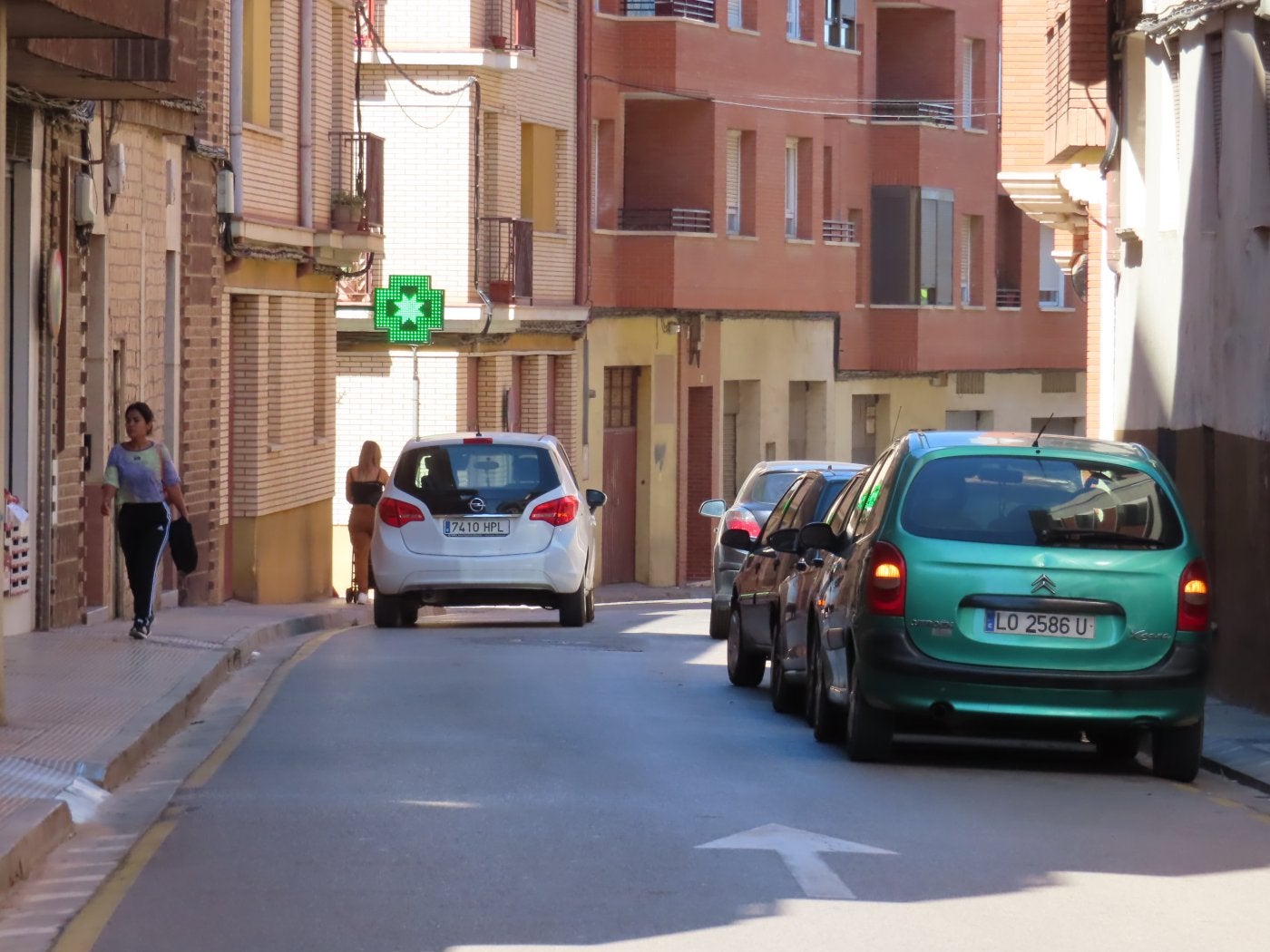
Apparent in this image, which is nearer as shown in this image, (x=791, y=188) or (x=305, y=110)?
(x=305, y=110)

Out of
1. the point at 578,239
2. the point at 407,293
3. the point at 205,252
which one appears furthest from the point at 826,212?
the point at 205,252

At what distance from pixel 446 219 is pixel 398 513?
14594 mm

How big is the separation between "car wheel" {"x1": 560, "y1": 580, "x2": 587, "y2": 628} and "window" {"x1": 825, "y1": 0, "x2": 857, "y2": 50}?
23.5 metres

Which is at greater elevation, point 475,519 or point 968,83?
point 968,83

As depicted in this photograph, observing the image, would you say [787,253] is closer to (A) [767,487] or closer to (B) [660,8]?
(B) [660,8]

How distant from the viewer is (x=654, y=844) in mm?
9375

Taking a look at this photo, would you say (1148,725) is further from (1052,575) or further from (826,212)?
(826,212)

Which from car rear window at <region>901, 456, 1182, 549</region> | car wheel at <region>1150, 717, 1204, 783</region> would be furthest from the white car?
car wheel at <region>1150, 717, 1204, 783</region>

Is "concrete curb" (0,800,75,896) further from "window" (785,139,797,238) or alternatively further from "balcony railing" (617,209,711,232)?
"window" (785,139,797,238)

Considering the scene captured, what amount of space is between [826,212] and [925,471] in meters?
34.3

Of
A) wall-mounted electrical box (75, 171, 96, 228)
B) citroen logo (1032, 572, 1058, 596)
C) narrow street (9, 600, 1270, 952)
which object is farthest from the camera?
wall-mounted electrical box (75, 171, 96, 228)

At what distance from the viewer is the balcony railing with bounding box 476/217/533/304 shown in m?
37.1

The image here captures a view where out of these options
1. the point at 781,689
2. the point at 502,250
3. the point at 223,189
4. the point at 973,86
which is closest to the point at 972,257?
the point at 973,86

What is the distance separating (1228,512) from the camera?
1739cm
